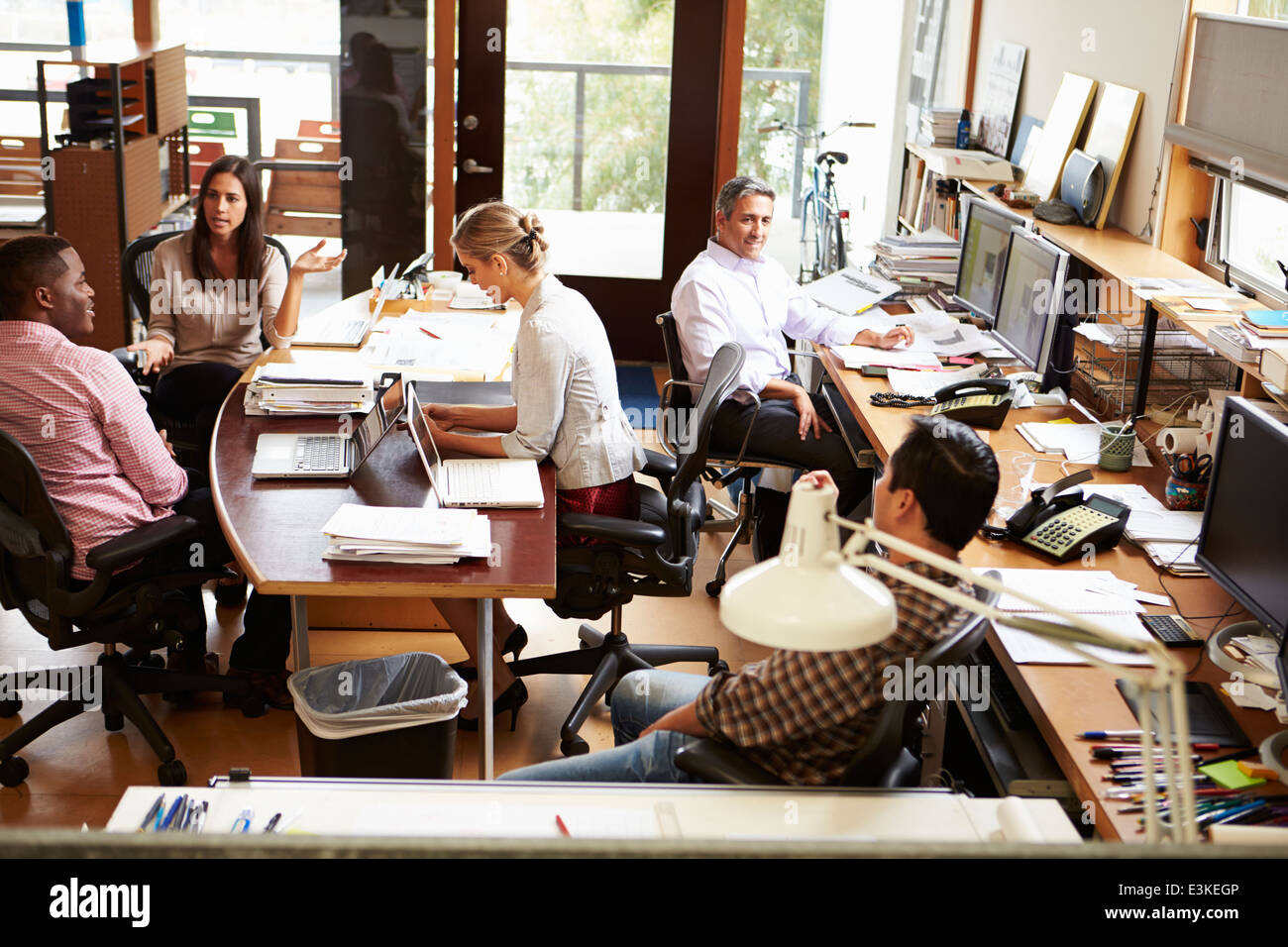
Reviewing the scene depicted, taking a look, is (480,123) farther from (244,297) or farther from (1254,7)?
(1254,7)

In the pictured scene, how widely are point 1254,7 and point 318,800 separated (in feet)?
10.6

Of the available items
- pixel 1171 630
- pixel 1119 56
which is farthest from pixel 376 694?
pixel 1119 56

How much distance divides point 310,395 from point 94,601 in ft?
2.56

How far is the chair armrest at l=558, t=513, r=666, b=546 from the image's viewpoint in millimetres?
2916

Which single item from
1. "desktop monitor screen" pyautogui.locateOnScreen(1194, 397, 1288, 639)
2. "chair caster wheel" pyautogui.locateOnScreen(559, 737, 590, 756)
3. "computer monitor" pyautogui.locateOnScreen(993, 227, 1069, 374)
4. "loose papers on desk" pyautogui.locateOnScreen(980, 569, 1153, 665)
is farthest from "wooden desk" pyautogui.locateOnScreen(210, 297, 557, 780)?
"computer monitor" pyautogui.locateOnScreen(993, 227, 1069, 374)

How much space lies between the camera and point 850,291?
4.68 metres

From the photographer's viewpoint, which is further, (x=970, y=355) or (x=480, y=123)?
(x=480, y=123)

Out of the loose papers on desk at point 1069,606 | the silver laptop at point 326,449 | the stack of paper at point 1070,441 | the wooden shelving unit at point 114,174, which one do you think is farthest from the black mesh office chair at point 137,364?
the loose papers on desk at point 1069,606

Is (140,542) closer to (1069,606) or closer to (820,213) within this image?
(1069,606)

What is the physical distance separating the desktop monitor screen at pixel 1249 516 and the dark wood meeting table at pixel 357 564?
1.27 meters

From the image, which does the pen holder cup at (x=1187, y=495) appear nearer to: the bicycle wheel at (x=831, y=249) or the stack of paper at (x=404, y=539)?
the stack of paper at (x=404, y=539)

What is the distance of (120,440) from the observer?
2896 millimetres

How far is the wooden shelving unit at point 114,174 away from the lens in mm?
5238
